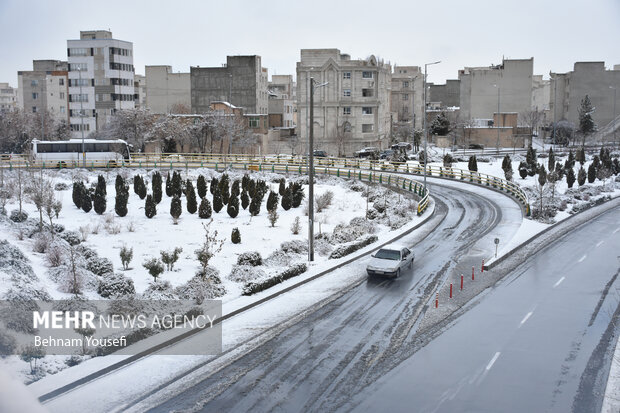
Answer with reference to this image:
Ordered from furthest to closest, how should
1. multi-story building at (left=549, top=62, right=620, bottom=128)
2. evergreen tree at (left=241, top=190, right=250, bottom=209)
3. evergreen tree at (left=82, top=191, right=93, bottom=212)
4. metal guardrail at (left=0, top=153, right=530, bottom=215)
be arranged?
multi-story building at (left=549, top=62, right=620, bottom=128) < metal guardrail at (left=0, top=153, right=530, bottom=215) < evergreen tree at (left=241, top=190, right=250, bottom=209) < evergreen tree at (left=82, top=191, right=93, bottom=212)

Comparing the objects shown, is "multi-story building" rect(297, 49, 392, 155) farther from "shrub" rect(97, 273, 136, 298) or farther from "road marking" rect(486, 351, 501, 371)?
"road marking" rect(486, 351, 501, 371)

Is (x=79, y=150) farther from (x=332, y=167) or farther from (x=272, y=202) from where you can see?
(x=272, y=202)

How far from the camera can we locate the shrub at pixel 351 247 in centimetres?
2999

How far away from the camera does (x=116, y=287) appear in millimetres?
21703

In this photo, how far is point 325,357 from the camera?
17.4m

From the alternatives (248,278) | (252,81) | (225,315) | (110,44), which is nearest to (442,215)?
(248,278)

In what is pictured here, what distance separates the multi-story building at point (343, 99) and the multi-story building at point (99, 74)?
31.7 metres

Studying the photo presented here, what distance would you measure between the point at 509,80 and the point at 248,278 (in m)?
99.5

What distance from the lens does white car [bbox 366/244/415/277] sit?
86.9 feet

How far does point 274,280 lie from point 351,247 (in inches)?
297

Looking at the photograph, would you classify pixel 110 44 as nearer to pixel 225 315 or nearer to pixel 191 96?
pixel 191 96

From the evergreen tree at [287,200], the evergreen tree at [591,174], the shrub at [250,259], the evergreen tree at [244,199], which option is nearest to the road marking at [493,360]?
the shrub at [250,259]

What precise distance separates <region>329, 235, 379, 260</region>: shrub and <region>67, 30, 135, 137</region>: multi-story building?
238 ft

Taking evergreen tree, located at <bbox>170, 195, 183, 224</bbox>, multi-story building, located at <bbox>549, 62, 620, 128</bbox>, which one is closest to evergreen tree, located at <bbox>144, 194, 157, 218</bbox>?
evergreen tree, located at <bbox>170, 195, 183, 224</bbox>
